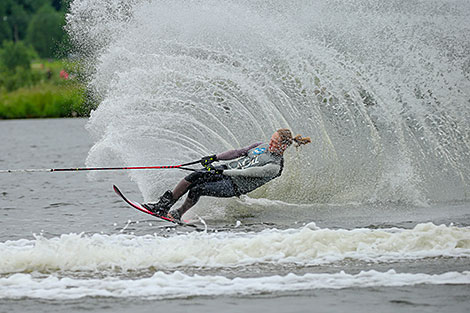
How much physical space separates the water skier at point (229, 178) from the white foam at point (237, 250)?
184 centimetres

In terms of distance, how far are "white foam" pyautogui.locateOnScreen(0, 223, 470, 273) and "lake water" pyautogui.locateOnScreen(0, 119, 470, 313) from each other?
1cm

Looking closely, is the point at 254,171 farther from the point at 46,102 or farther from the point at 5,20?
the point at 5,20

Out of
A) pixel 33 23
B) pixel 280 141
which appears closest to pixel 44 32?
pixel 33 23

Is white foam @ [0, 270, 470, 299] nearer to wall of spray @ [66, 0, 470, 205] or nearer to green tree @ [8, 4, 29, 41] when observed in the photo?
wall of spray @ [66, 0, 470, 205]

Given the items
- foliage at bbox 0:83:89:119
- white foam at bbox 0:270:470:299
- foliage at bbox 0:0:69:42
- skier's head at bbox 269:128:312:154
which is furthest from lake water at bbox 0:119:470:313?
foliage at bbox 0:0:69:42

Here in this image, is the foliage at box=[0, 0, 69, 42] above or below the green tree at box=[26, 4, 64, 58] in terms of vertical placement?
above

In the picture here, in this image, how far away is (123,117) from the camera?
12773 millimetres

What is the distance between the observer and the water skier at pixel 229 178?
36.4 feet

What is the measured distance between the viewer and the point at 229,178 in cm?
1132

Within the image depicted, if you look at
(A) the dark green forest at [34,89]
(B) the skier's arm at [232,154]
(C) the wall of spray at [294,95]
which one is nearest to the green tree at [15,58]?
(A) the dark green forest at [34,89]

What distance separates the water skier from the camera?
1109 centimetres

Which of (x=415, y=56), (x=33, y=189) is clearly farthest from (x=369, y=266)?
(x=33, y=189)

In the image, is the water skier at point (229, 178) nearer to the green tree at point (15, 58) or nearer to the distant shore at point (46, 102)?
the distant shore at point (46, 102)

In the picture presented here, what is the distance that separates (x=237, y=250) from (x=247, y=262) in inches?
12.7
